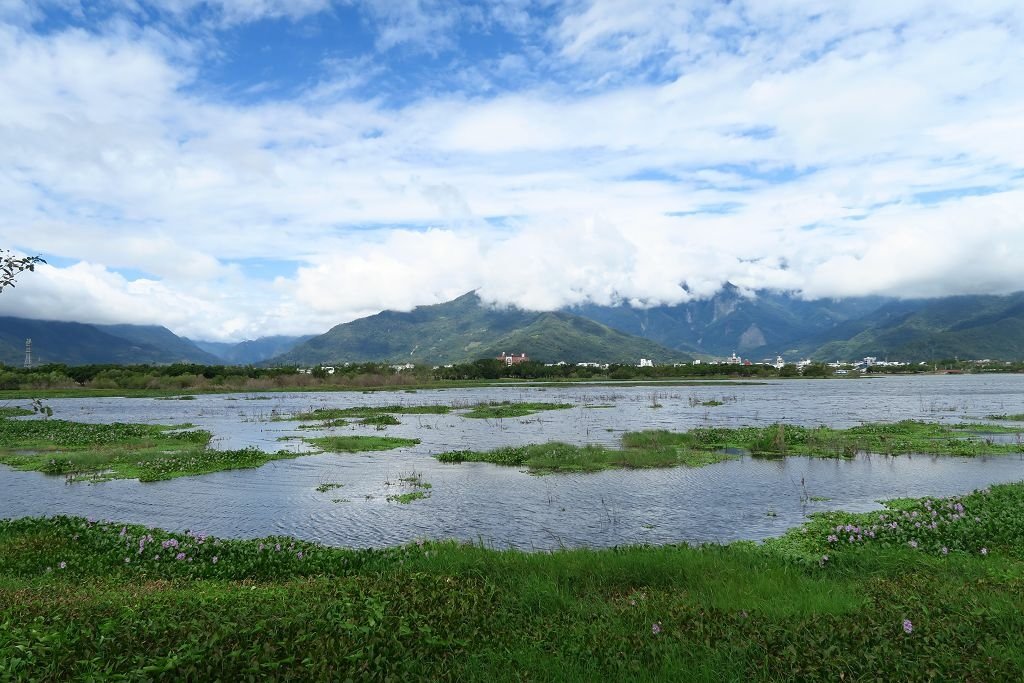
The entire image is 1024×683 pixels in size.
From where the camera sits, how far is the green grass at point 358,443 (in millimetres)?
47366

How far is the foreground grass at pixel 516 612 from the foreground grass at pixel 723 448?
20.7 metres

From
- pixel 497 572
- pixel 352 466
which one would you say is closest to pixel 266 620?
pixel 497 572

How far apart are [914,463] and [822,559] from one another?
87.0 ft

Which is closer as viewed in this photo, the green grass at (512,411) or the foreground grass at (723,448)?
the foreground grass at (723,448)

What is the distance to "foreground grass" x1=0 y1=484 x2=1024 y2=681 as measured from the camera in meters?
8.86

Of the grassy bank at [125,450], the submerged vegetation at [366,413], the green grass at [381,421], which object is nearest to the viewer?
the grassy bank at [125,450]

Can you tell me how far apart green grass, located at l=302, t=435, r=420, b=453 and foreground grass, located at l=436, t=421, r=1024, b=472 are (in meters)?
8.70

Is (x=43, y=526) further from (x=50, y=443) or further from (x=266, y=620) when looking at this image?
(x=50, y=443)

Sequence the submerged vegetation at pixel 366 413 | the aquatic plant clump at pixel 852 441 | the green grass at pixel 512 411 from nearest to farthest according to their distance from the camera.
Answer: the aquatic plant clump at pixel 852 441
the green grass at pixel 512 411
the submerged vegetation at pixel 366 413

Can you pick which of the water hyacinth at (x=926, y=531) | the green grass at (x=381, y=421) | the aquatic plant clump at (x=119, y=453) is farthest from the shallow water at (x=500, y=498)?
the green grass at (x=381, y=421)

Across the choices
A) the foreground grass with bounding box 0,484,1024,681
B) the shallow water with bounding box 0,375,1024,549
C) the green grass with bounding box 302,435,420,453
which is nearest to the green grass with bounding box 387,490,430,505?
the shallow water with bounding box 0,375,1024,549

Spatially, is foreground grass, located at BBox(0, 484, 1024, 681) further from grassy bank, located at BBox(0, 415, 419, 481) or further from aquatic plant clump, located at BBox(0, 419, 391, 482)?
grassy bank, located at BBox(0, 415, 419, 481)

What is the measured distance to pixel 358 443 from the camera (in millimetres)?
49000

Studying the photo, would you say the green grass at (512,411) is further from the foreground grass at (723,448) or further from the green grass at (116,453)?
the green grass at (116,453)
